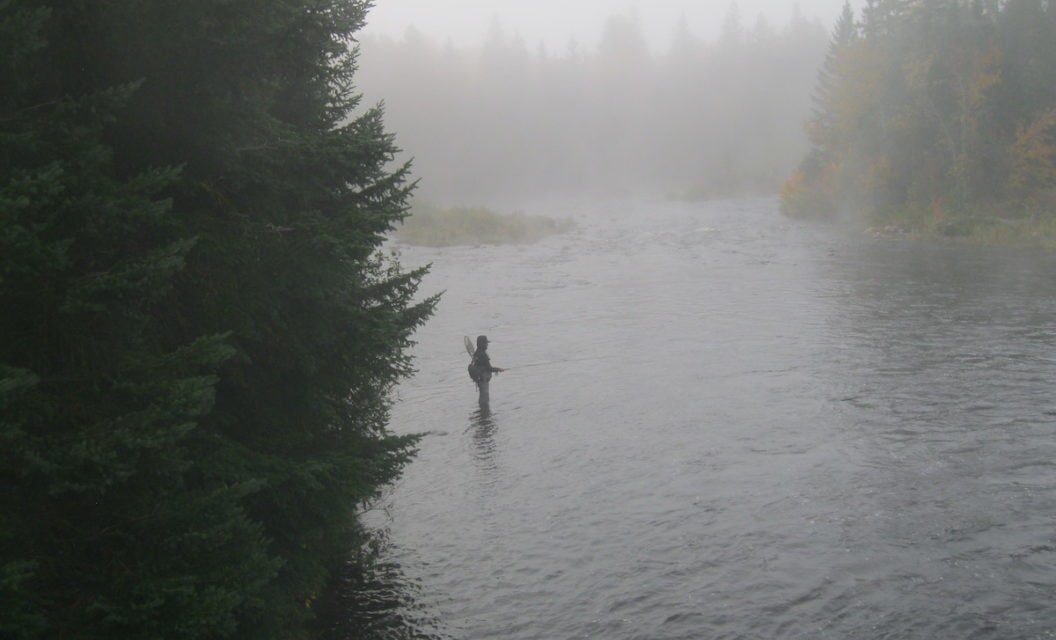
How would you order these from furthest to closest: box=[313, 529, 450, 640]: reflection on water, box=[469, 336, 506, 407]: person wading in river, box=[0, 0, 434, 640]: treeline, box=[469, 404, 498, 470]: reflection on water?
1. box=[469, 336, 506, 407]: person wading in river
2. box=[469, 404, 498, 470]: reflection on water
3. box=[313, 529, 450, 640]: reflection on water
4. box=[0, 0, 434, 640]: treeline

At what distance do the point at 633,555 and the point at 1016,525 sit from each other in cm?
529

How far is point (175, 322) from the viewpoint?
8.38 metres

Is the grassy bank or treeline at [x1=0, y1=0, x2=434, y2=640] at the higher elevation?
the grassy bank

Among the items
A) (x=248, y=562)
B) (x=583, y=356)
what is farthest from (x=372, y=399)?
(x=583, y=356)

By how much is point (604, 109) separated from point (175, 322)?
414ft

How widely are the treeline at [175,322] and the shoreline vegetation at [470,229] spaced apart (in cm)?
4395

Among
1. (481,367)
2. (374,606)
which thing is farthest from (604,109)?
(374,606)

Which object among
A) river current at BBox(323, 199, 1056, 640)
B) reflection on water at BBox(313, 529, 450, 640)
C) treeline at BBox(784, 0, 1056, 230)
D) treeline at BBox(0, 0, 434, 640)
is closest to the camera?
treeline at BBox(0, 0, 434, 640)

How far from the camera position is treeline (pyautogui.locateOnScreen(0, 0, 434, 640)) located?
21.3 ft

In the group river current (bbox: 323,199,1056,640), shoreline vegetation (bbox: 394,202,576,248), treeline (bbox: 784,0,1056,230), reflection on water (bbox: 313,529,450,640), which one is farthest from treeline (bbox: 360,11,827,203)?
reflection on water (bbox: 313,529,450,640)

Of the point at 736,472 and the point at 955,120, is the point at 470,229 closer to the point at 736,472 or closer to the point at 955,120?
the point at 955,120

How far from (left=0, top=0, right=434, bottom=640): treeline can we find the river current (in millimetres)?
3452

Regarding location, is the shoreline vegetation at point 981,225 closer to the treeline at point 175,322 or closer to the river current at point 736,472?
the river current at point 736,472

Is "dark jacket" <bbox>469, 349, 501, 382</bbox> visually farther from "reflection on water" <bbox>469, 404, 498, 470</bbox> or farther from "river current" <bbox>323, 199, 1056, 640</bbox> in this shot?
"river current" <bbox>323, 199, 1056, 640</bbox>
